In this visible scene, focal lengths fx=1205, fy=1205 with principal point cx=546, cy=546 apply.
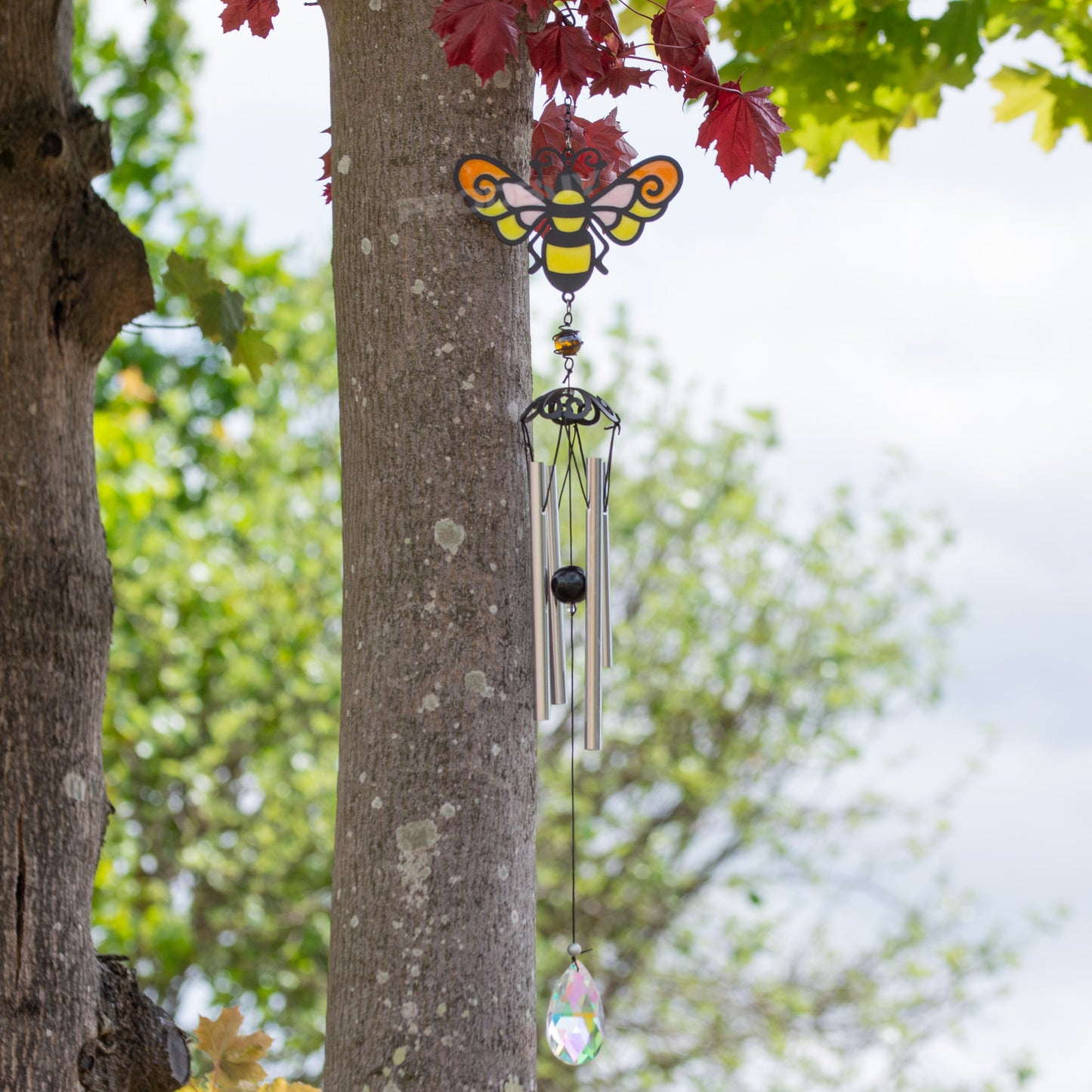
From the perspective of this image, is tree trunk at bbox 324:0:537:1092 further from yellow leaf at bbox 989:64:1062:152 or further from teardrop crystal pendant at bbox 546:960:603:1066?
yellow leaf at bbox 989:64:1062:152

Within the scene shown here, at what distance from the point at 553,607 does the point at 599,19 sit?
3.07 ft

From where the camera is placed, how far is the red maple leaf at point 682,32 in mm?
1865

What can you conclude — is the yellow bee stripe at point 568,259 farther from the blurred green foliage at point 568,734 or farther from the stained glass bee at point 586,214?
the blurred green foliage at point 568,734

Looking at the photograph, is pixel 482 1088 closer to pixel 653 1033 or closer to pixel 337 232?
pixel 337 232

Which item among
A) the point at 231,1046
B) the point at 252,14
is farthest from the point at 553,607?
the point at 252,14

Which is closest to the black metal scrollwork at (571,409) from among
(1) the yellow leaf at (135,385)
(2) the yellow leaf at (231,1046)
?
(2) the yellow leaf at (231,1046)

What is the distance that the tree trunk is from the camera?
1459 millimetres

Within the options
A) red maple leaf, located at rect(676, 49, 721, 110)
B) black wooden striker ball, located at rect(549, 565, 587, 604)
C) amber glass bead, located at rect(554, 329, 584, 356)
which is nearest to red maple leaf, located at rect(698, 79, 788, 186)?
red maple leaf, located at rect(676, 49, 721, 110)

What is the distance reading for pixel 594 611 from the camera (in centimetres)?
164

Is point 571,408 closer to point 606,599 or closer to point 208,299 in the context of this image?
point 606,599

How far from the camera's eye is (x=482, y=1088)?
4.70 feet

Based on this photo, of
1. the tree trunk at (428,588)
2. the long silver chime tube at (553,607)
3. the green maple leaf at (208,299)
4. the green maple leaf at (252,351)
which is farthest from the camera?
the green maple leaf at (252,351)

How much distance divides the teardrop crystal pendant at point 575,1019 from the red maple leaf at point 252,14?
1.64 m

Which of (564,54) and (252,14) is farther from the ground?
(252,14)
